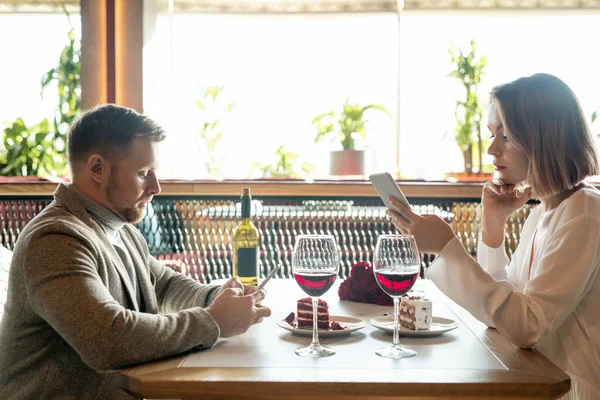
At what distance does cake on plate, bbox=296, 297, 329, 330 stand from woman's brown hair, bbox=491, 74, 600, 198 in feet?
2.00

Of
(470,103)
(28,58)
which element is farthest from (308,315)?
(28,58)

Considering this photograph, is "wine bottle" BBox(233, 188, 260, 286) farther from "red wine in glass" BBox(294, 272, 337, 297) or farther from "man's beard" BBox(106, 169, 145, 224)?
"red wine in glass" BBox(294, 272, 337, 297)

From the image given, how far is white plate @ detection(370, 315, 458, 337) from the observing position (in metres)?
1.56

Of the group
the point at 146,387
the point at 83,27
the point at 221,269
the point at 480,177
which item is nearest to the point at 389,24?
the point at 480,177

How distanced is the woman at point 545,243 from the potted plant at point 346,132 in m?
3.39

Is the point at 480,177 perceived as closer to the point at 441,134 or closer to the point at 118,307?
the point at 441,134

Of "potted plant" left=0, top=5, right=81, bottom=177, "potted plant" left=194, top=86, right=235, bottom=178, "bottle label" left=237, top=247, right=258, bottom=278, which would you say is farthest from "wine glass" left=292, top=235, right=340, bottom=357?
"potted plant" left=194, top=86, right=235, bottom=178

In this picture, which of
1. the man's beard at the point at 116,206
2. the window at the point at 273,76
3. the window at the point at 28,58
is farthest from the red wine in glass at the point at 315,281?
the window at the point at 28,58

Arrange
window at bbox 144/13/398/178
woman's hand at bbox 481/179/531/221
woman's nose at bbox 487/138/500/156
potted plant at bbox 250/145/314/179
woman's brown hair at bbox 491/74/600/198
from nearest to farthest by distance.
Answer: woman's brown hair at bbox 491/74/600/198, woman's nose at bbox 487/138/500/156, woman's hand at bbox 481/179/531/221, potted plant at bbox 250/145/314/179, window at bbox 144/13/398/178

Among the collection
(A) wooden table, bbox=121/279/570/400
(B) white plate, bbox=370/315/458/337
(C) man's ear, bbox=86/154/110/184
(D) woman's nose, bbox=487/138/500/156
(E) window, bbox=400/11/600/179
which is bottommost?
(A) wooden table, bbox=121/279/570/400

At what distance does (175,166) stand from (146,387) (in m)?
5.60

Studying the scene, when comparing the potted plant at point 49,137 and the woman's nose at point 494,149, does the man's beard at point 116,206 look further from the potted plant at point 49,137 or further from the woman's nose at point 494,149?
the potted plant at point 49,137

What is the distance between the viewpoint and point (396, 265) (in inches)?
56.7

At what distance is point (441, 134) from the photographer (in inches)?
260
